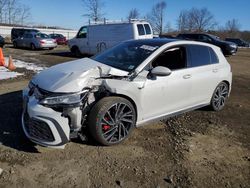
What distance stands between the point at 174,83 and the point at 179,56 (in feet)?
2.03

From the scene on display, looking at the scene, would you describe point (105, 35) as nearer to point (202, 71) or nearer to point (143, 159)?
point (202, 71)

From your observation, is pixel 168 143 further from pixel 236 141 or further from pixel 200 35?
pixel 200 35

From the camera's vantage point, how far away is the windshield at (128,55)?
187 inches

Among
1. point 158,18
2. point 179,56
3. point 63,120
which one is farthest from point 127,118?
point 158,18

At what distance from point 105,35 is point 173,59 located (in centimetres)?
1265

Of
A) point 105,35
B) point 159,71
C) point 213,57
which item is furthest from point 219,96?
point 105,35

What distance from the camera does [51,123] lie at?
379 centimetres

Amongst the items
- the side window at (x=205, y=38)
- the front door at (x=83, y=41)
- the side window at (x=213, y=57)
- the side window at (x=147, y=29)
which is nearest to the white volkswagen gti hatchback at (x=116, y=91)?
the side window at (x=213, y=57)

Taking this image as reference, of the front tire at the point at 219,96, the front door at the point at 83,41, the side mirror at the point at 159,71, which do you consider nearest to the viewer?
the side mirror at the point at 159,71

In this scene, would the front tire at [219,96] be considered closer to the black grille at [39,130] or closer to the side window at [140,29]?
the black grille at [39,130]

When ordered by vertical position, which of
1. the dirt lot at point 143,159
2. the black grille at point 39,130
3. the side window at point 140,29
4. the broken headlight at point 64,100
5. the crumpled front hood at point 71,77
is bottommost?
the dirt lot at point 143,159

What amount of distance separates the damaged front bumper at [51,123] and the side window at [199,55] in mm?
2535

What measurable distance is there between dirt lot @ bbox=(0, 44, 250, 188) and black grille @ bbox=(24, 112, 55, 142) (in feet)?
0.91

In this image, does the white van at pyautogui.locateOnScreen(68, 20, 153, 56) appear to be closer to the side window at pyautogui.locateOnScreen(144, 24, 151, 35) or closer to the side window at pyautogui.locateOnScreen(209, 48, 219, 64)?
the side window at pyautogui.locateOnScreen(144, 24, 151, 35)
